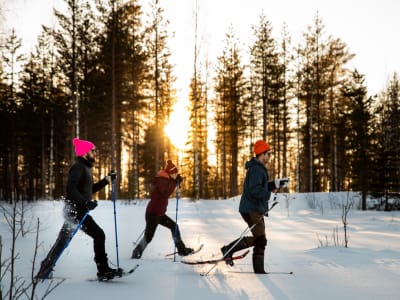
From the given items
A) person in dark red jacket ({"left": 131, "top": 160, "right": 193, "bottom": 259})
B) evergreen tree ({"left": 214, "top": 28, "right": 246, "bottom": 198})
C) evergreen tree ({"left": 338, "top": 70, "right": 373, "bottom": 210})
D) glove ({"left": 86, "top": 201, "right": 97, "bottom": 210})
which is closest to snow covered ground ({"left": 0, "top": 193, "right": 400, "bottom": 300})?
person in dark red jacket ({"left": 131, "top": 160, "right": 193, "bottom": 259})

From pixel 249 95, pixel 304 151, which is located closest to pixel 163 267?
pixel 249 95

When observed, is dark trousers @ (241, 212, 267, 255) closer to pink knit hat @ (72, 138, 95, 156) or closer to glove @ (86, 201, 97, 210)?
glove @ (86, 201, 97, 210)

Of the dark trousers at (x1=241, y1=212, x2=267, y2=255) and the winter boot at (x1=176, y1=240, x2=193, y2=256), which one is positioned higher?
the dark trousers at (x1=241, y1=212, x2=267, y2=255)

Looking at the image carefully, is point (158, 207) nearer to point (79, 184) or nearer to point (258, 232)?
point (79, 184)

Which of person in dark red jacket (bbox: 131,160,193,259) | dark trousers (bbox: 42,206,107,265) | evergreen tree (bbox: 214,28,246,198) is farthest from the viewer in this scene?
evergreen tree (bbox: 214,28,246,198)

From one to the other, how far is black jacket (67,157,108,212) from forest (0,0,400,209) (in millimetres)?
13801

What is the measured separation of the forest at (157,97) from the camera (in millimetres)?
20594

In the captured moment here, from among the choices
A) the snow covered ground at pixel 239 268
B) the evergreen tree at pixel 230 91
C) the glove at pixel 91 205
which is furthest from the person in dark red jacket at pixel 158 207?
the evergreen tree at pixel 230 91

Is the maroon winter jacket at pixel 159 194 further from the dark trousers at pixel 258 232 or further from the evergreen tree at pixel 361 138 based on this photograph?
the evergreen tree at pixel 361 138

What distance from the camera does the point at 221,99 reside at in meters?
30.8

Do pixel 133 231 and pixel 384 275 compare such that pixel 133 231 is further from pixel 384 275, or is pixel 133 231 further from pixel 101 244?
pixel 384 275

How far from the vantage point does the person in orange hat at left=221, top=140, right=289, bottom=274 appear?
18.6ft

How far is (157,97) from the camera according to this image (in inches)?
953

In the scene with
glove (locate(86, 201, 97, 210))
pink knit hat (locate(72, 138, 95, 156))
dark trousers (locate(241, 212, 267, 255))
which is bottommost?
dark trousers (locate(241, 212, 267, 255))
